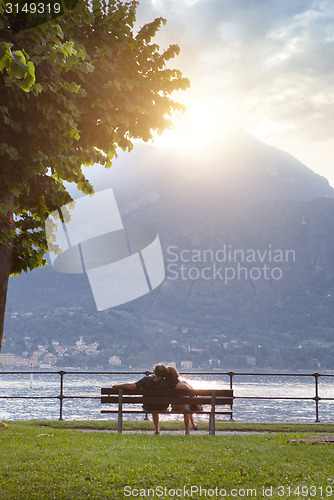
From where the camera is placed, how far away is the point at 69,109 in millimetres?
7559

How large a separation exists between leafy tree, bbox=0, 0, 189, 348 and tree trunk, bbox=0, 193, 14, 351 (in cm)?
1

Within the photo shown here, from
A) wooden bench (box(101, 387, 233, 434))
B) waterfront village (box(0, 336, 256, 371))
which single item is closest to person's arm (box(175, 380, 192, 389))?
wooden bench (box(101, 387, 233, 434))

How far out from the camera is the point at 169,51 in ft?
29.7

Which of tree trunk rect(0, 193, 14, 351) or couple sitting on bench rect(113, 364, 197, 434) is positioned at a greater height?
tree trunk rect(0, 193, 14, 351)

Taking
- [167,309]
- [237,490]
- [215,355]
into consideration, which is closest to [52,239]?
[237,490]

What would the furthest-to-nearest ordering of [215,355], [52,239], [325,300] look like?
[325,300], [215,355], [52,239]

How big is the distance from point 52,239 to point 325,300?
190244mm

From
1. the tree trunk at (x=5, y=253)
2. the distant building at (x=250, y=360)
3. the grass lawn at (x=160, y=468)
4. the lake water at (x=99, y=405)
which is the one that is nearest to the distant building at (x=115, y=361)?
the lake water at (x=99, y=405)

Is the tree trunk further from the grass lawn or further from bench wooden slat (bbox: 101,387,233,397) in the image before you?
bench wooden slat (bbox: 101,387,233,397)

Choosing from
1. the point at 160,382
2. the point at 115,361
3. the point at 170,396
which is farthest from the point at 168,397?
the point at 115,361

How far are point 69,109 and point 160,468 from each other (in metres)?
4.57

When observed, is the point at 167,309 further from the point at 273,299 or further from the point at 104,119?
the point at 104,119

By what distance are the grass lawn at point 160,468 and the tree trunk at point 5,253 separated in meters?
1.79

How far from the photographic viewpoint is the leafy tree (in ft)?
23.3
